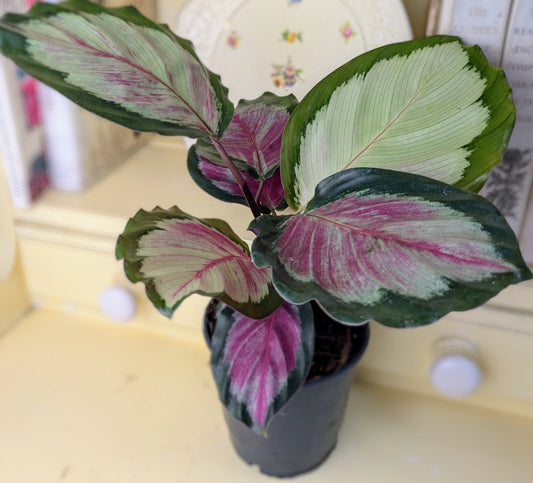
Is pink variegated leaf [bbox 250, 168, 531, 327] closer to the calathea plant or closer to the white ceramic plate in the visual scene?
the calathea plant

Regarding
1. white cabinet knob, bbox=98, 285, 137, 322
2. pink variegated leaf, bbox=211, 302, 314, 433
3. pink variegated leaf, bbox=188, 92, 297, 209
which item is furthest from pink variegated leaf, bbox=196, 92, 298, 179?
white cabinet knob, bbox=98, 285, 137, 322

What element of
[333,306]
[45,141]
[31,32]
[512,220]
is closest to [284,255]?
[333,306]

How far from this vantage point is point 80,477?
0.55 m

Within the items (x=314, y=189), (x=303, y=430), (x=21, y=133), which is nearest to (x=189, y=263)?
(x=314, y=189)

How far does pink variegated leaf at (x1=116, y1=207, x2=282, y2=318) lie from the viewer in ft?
1.12

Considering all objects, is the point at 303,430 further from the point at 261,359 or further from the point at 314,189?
the point at 314,189

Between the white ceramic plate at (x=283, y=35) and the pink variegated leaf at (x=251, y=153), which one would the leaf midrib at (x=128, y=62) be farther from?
the white ceramic plate at (x=283, y=35)

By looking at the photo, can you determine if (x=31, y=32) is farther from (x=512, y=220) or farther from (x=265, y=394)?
(x=512, y=220)

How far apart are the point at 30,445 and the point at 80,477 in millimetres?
68

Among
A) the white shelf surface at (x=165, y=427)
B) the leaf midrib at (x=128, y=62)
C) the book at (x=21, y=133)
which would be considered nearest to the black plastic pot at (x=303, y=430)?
the white shelf surface at (x=165, y=427)

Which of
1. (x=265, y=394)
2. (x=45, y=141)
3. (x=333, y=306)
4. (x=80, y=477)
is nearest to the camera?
(x=333, y=306)

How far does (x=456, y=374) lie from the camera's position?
22.3 inches

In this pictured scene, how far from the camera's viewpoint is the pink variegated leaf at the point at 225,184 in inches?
19.1

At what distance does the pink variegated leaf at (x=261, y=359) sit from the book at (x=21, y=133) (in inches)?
12.8
